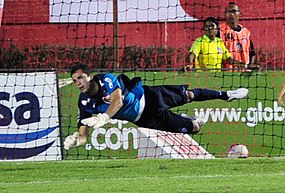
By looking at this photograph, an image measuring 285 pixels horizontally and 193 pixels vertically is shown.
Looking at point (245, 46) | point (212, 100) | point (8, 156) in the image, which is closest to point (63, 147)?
point (8, 156)

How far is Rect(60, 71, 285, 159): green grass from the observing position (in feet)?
49.9

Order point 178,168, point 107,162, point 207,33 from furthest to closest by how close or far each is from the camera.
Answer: point 207,33 → point 107,162 → point 178,168

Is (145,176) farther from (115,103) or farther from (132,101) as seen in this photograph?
(132,101)

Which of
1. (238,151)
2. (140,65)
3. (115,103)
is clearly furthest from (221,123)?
(140,65)

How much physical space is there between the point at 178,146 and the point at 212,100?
85 cm

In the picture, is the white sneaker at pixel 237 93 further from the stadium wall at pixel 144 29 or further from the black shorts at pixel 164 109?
the stadium wall at pixel 144 29

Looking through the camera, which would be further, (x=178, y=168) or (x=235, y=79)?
(x=235, y=79)

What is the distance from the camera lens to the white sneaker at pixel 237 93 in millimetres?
15172

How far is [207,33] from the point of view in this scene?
16.0 metres

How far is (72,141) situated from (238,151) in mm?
2738

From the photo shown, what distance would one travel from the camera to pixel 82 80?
14.1 meters

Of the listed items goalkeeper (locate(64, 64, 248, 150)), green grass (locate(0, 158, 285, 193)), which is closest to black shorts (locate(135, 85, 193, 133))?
goalkeeper (locate(64, 64, 248, 150))

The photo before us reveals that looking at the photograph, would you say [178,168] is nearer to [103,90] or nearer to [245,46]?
[103,90]

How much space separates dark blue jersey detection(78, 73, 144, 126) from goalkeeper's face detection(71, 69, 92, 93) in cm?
14
